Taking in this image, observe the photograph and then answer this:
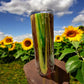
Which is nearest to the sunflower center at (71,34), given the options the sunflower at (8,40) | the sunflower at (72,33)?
the sunflower at (72,33)

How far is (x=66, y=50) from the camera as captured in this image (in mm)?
1289

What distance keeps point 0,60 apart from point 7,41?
20.0 inches

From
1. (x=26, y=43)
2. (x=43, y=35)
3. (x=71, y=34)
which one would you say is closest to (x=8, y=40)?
(x=26, y=43)

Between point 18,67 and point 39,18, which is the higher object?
point 39,18

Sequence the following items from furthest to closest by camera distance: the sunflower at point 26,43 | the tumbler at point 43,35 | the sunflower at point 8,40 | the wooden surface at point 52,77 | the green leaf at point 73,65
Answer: the sunflower at point 8,40, the sunflower at point 26,43, the wooden surface at point 52,77, the green leaf at point 73,65, the tumbler at point 43,35

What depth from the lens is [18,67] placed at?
2486 millimetres

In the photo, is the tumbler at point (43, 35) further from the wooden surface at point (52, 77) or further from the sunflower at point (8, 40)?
the sunflower at point (8, 40)

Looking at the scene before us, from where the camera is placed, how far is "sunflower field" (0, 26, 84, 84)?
111 cm

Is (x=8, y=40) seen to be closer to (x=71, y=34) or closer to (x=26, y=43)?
(x=26, y=43)

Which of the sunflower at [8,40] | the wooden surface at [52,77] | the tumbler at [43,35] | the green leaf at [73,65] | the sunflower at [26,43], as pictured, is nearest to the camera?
the tumbler at [43,35]

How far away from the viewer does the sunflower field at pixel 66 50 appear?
111 centimetres

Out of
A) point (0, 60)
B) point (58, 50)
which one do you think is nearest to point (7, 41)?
point (0, 60)

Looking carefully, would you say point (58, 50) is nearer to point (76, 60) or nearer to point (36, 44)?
point (76, 60)

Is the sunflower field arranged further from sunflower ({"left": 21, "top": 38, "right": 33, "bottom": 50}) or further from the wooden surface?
the wooden surface
